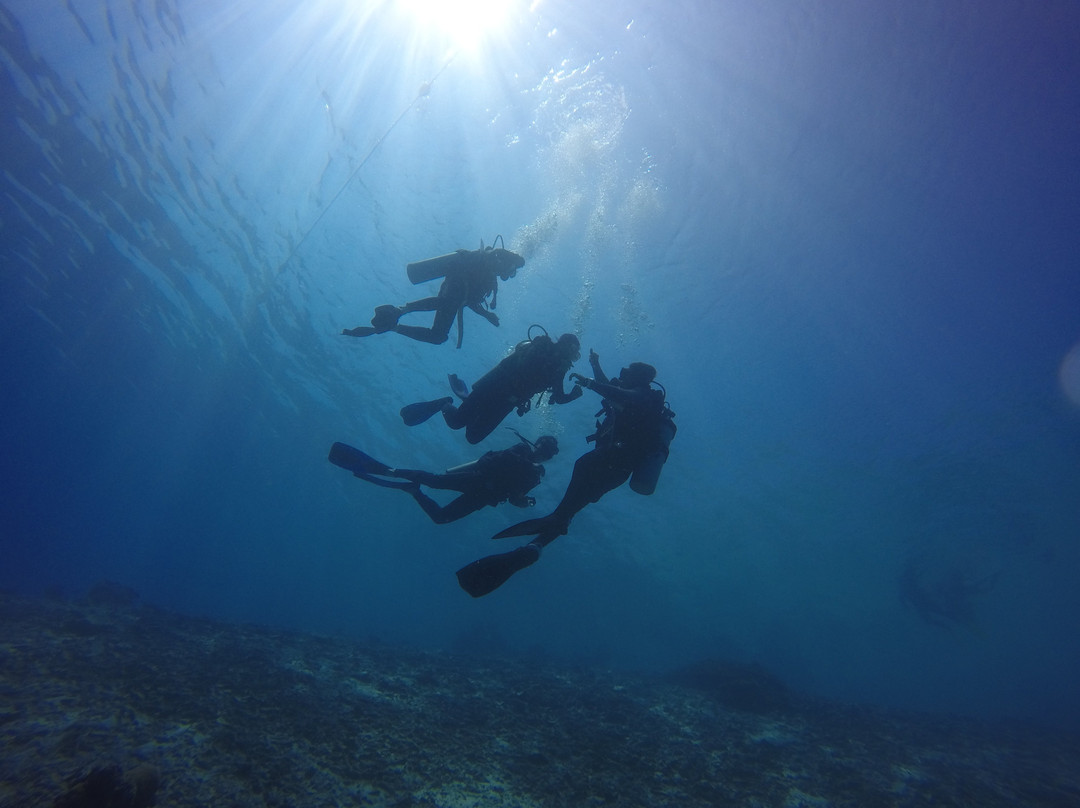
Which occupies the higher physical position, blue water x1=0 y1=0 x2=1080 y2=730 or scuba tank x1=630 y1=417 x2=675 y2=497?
blue water x1=0 y1=0 x2=1080 y2=730

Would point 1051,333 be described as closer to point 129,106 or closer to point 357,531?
point 129,106

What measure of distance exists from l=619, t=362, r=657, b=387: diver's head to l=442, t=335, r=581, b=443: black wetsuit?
2.30 ft

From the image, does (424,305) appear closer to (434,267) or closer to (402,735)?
(434,267)

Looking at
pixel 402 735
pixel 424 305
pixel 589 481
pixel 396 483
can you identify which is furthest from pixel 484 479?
pixel 402 735

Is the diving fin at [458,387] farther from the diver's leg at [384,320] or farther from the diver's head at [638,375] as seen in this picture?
the diver's head at [638,375]

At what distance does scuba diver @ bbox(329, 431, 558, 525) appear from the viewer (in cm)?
656

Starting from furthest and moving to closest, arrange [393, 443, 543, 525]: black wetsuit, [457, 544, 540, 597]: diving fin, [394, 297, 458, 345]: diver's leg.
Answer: [394, 297, 458, 345]: diver's leg < [393, 443, 543, 525]: black wetsuit < [457, 544, 540, 597]: diving fin

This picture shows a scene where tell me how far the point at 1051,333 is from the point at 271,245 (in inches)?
1096

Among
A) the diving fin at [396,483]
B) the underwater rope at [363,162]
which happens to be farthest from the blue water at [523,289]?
the diving fin at [396,483]

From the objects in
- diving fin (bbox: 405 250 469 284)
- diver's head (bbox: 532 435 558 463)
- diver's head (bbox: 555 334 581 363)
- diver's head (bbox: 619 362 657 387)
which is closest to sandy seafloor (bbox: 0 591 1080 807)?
diver's head (bbox: 532 435 558 463)

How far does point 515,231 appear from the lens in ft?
46.4

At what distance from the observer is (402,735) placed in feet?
17.9

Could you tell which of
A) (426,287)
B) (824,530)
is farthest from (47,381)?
(824,530)

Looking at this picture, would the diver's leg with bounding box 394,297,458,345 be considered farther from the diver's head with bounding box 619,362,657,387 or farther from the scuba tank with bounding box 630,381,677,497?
the scuba tank with bounding box 630,381,677,497
